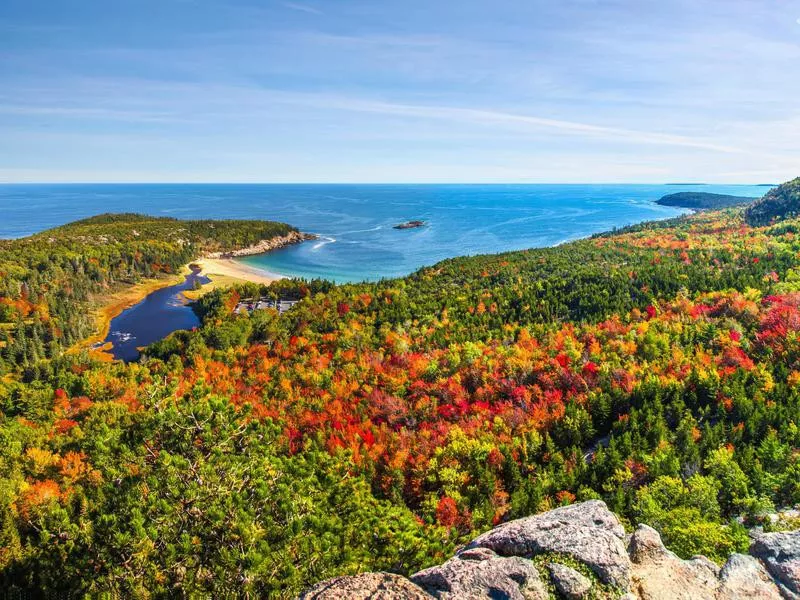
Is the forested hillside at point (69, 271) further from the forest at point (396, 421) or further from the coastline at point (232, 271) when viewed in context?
the coastline at point (232, 271)

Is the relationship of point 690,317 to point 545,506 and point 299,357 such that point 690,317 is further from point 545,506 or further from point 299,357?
point 299,357

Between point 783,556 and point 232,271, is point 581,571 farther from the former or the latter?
point 232,271

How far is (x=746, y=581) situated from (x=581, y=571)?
5864mm

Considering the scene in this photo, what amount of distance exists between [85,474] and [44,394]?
3026cm

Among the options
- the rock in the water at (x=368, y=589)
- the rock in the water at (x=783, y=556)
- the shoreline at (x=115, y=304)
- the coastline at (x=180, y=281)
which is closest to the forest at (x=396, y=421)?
the rock in the water at (x=368, y=589)

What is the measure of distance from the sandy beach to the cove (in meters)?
16.9

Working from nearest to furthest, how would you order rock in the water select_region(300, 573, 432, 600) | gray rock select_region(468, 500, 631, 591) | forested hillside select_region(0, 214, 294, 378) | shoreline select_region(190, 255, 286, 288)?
rock in the water select_region(300, 573, 432, 600) < gray rock select_region(468, 500, 631, 591) < forested hillside select_region(0, 214, 294, 378) < shoreline select_region(190, 255, 286, 288)

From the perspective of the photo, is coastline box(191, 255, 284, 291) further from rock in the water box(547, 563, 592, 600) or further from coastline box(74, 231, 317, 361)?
rock in the water box(547, 563, 592, 600)

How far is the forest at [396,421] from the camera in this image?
1891 centimetres

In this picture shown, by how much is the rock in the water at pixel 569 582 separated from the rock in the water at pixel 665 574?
2.12 meters

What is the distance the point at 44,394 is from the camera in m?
55.3

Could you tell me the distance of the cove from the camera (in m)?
94.1

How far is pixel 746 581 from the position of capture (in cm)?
1603

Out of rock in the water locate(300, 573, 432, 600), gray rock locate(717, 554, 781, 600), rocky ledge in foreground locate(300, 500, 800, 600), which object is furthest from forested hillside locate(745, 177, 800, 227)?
rock in the water locate(300, 573, 432, 600)
